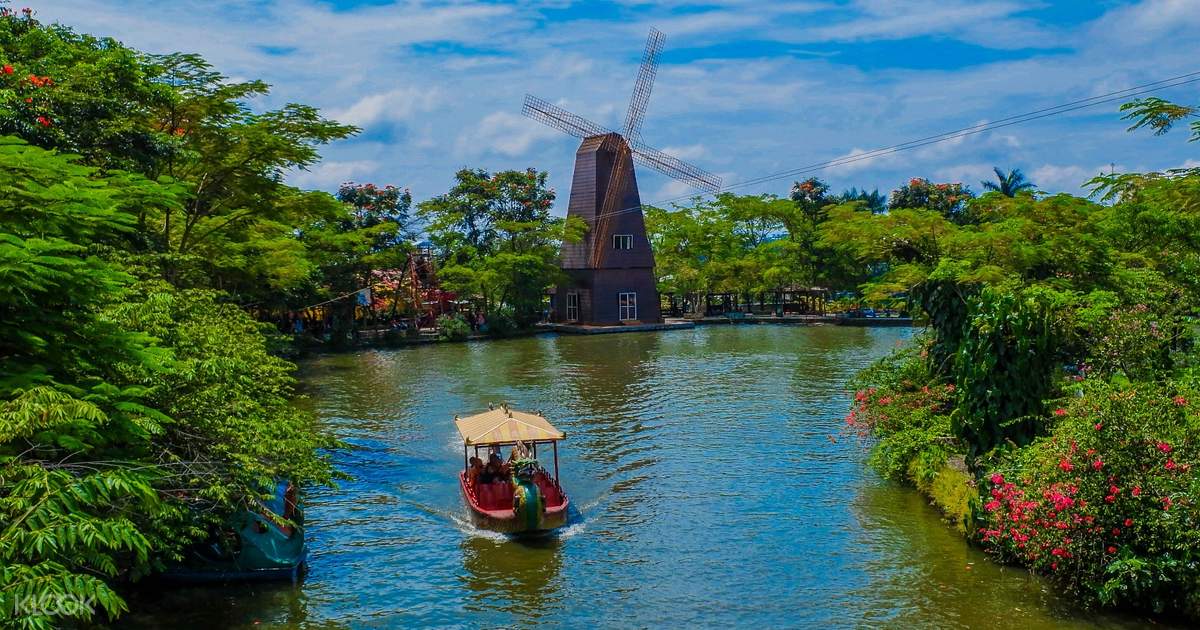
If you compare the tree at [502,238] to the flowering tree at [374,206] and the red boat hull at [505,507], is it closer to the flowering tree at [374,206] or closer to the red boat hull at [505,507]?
the flowering tree at [374,206]

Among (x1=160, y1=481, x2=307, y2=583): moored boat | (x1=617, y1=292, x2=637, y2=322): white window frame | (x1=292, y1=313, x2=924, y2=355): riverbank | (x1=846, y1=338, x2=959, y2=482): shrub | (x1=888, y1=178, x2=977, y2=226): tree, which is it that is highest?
(x1=888, y1=178, x2=977, y2=226): tree

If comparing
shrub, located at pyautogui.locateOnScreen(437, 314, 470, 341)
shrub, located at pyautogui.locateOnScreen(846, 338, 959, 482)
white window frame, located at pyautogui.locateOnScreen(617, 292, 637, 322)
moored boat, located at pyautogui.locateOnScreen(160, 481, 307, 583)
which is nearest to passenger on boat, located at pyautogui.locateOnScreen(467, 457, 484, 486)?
moored boat, located at pyautogui.locateOnScreen(160, 481, 307, 583)

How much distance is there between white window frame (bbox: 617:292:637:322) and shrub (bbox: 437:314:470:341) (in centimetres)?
1026

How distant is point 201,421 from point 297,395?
20.4 meters

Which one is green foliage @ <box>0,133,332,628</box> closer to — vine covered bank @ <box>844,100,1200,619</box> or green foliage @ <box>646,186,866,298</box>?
vine covered bank @ <box>844,100,1200,619</box>

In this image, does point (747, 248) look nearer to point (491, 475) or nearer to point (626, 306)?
point (626, 306)

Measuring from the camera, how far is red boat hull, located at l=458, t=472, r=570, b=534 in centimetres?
1586

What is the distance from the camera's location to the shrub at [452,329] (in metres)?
50.6

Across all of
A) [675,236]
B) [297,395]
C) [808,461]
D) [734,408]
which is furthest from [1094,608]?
[675,236]

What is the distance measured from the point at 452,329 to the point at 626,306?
39.1ft

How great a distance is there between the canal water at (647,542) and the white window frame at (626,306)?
26.8m

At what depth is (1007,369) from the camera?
1437 centimetres

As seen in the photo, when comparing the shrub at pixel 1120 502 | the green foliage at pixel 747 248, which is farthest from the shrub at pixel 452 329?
the shrub at pixel 1120 502

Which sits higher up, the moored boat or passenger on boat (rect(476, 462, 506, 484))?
passenger on boat (rect(476, 462, 506, 484))
